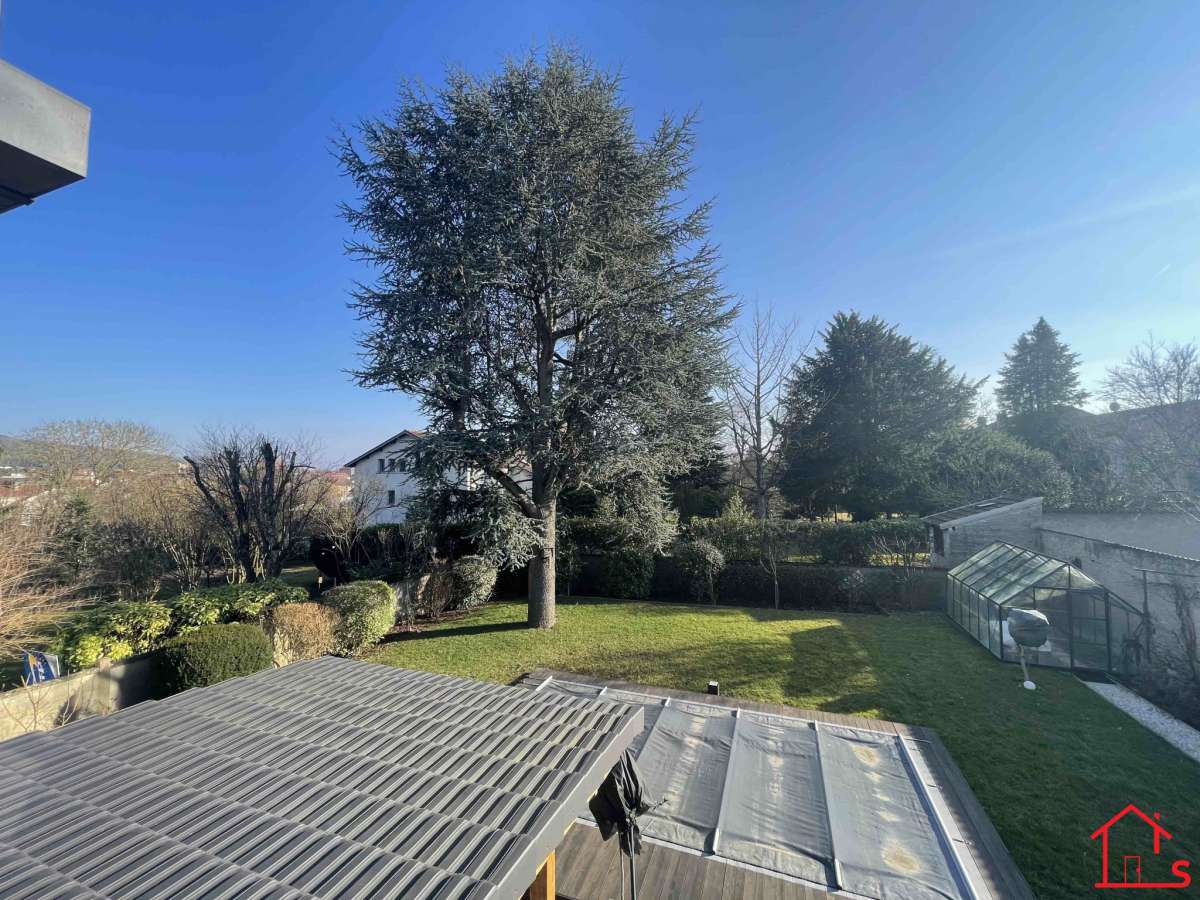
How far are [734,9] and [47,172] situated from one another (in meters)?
11.3

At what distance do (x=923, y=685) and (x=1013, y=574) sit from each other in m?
3.82

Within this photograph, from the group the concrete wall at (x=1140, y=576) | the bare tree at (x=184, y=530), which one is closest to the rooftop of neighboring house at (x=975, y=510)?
the concrete wall at (x=1140, y=576)

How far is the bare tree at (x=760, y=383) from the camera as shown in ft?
64.6

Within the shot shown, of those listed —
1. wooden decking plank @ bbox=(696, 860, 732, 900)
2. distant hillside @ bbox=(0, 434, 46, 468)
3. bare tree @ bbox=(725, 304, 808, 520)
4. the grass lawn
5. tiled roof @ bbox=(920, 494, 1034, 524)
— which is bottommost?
the grass lawn

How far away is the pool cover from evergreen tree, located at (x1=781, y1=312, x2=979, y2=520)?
18194 millimetres

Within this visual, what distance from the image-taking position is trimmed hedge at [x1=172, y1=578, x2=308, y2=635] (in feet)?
24.1

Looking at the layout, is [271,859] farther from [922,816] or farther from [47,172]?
[922,816]

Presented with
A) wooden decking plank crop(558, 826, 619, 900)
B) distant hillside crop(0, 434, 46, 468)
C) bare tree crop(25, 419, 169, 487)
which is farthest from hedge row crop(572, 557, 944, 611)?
distant hillside crop(0, 434, 46, 468)

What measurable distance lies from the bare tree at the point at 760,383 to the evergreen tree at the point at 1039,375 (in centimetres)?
2338

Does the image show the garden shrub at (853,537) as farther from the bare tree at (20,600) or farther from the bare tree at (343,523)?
the bare tree at (20,600)

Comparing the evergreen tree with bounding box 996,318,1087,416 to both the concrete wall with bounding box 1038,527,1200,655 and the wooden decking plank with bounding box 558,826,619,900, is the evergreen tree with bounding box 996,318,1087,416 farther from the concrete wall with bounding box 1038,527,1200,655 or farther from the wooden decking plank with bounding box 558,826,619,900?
the wooden decking plank with bounding box 558,826,619,900

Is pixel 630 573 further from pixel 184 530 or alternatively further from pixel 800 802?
pixel 184 530

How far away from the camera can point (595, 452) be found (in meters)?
10.7

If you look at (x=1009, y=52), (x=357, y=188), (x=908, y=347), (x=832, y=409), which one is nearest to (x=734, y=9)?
(x=1009, y=52)
